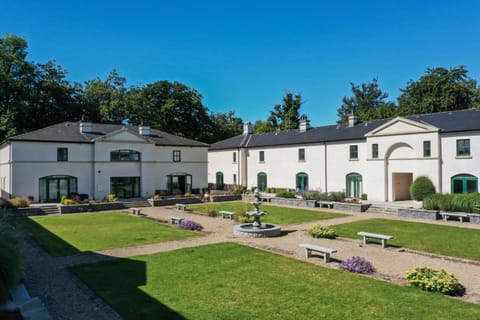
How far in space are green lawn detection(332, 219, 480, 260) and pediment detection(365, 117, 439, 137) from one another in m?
9.81

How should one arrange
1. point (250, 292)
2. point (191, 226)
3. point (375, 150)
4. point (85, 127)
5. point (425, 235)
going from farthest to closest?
point (85, 127)
point (375, 150)
point (191, 226)
point (425, 235)
point (250, 292)

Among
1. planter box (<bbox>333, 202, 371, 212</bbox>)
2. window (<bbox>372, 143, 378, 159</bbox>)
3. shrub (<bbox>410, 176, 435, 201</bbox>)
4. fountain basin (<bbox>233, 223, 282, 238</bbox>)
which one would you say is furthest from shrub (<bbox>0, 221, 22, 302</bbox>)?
window (<bbox>372, 143, 378, 159</bbox>)

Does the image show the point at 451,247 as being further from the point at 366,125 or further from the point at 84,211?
the point at 84,211

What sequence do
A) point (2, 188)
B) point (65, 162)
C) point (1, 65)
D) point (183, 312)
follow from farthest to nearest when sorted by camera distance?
point (1, 65) < point (2, 188) < point (65, 162) < point (183, 312)

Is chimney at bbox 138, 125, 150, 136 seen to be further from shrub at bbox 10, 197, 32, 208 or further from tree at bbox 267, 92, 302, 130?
tree at bbox 267, 92, 302, 130

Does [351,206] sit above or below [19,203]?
below

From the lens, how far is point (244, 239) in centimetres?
1468

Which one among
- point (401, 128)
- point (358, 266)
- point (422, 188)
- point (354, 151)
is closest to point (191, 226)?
point (358, 266)

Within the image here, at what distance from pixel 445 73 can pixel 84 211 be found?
5151cm

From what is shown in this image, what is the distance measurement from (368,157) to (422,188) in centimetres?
530

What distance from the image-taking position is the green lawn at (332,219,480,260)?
491 inches

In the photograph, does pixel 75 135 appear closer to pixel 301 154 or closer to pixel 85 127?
pixel 85 127

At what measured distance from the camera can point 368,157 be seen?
1138 inches

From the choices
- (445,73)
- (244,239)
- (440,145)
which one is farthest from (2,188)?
(445,73)
